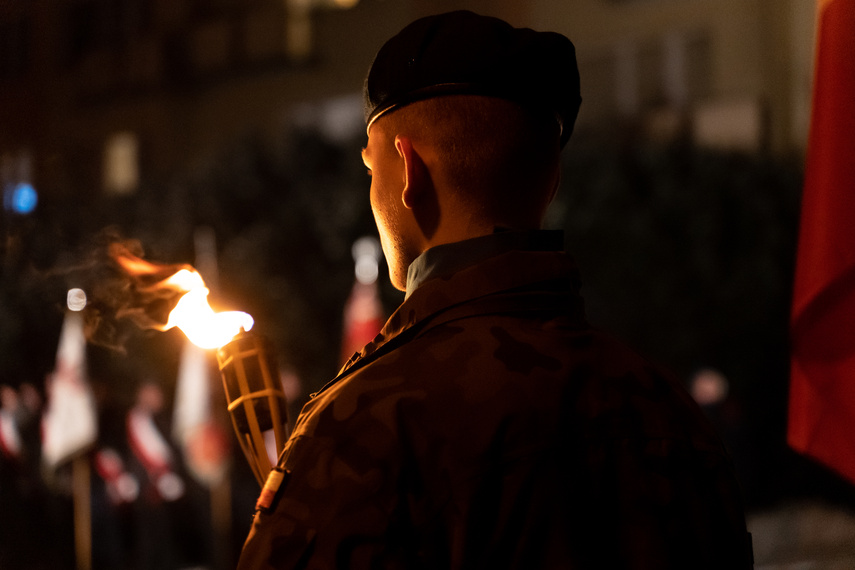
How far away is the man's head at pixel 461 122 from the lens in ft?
4.41

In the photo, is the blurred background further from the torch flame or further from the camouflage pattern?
the camouflage pattern

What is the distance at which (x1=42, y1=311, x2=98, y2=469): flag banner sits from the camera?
26.8ft

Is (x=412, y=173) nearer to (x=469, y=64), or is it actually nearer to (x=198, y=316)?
(x=469, y=64)

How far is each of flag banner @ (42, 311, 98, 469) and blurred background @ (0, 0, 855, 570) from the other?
0.13 metres

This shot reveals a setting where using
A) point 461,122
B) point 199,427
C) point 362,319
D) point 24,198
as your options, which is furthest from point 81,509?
point 461,122

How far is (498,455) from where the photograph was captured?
3.82 feet

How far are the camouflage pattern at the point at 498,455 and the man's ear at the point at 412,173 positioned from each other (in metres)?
0.15

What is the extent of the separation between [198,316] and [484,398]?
0.84m

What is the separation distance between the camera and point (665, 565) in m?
1.19

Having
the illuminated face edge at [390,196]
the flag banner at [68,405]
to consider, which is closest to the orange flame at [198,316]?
the illuminated face edge at [390,196]

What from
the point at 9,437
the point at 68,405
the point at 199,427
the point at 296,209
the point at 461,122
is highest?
the point at 461,122

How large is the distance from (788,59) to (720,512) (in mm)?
17845

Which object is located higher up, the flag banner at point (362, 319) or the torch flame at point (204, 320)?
the torch flame at point (204, 320)

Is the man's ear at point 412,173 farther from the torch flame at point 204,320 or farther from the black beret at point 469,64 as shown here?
the torch flame at point 204,320
